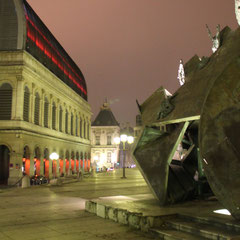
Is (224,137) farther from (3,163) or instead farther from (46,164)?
(46,164)

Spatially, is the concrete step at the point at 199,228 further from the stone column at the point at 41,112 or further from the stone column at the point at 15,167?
the stone column at the point at 41,112

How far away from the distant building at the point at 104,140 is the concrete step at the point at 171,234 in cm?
8319

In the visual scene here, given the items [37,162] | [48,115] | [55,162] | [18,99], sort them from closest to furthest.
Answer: [18,99] → [37,162] → [48,115] → [55,162]

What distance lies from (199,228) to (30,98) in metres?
29.7

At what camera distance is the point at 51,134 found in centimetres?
4100

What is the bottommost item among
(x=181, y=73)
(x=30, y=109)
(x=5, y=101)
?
(x=181, y=73)

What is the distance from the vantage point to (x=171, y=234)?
23.3 feet

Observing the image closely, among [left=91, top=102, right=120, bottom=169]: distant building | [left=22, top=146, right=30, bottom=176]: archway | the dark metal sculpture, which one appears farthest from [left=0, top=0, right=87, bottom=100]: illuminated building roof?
[left=91, top=102, right=120, bottom=169]: distant building

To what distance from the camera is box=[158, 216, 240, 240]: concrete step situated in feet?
21.3

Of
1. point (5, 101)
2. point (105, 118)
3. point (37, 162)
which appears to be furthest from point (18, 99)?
point (105, 118)

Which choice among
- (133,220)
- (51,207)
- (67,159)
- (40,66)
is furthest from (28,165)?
(133,220)

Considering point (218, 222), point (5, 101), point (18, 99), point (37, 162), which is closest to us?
point (218, 222)

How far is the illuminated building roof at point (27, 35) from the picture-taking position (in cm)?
Answer: 3306

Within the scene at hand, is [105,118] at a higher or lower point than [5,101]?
higher
